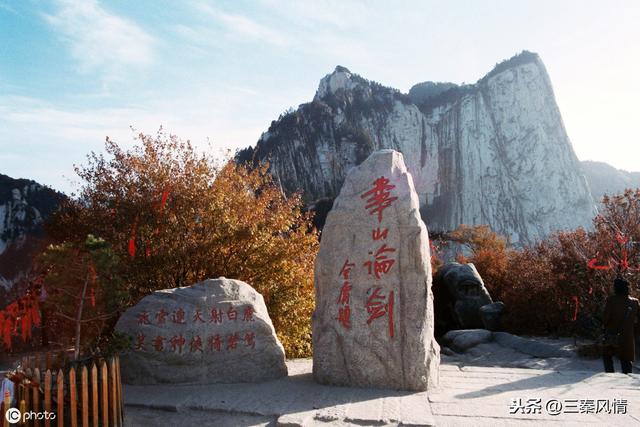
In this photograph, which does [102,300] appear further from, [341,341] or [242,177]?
[242,177]

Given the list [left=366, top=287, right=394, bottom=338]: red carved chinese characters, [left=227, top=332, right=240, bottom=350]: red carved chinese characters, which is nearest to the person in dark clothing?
[left=366, top=287, right=394, bottom=338]: red carved chinese characters

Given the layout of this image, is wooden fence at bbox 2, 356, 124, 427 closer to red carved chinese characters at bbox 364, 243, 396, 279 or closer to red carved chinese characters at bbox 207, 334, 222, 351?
red carved chinese characters at bbox 207, 334, 222, 351

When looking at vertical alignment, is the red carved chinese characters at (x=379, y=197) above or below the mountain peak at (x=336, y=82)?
below

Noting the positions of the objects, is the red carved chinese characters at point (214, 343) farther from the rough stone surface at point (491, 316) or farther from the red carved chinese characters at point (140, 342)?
the rough stone surface at point (491, 316)

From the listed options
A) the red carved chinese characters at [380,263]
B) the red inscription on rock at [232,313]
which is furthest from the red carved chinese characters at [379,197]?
the red inscription on rock at [232,313]

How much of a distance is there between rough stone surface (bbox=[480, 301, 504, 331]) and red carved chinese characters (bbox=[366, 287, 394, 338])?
314 inches

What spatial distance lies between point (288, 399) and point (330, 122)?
38.3 meters

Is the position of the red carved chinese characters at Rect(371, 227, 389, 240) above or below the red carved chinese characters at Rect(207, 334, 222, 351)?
above

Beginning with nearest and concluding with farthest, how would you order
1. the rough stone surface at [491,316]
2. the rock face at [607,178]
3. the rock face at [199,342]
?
the rock face at [199,342]
the rough stone surface at [491,316]
the rock face at [607,178]

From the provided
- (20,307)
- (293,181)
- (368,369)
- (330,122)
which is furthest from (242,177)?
(330,122)

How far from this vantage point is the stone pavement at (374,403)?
4070 millimetres

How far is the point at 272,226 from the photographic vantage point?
871 centimetres

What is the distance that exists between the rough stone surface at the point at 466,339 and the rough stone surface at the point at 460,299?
6.17ft

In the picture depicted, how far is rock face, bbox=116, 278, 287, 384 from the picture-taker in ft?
17.4
